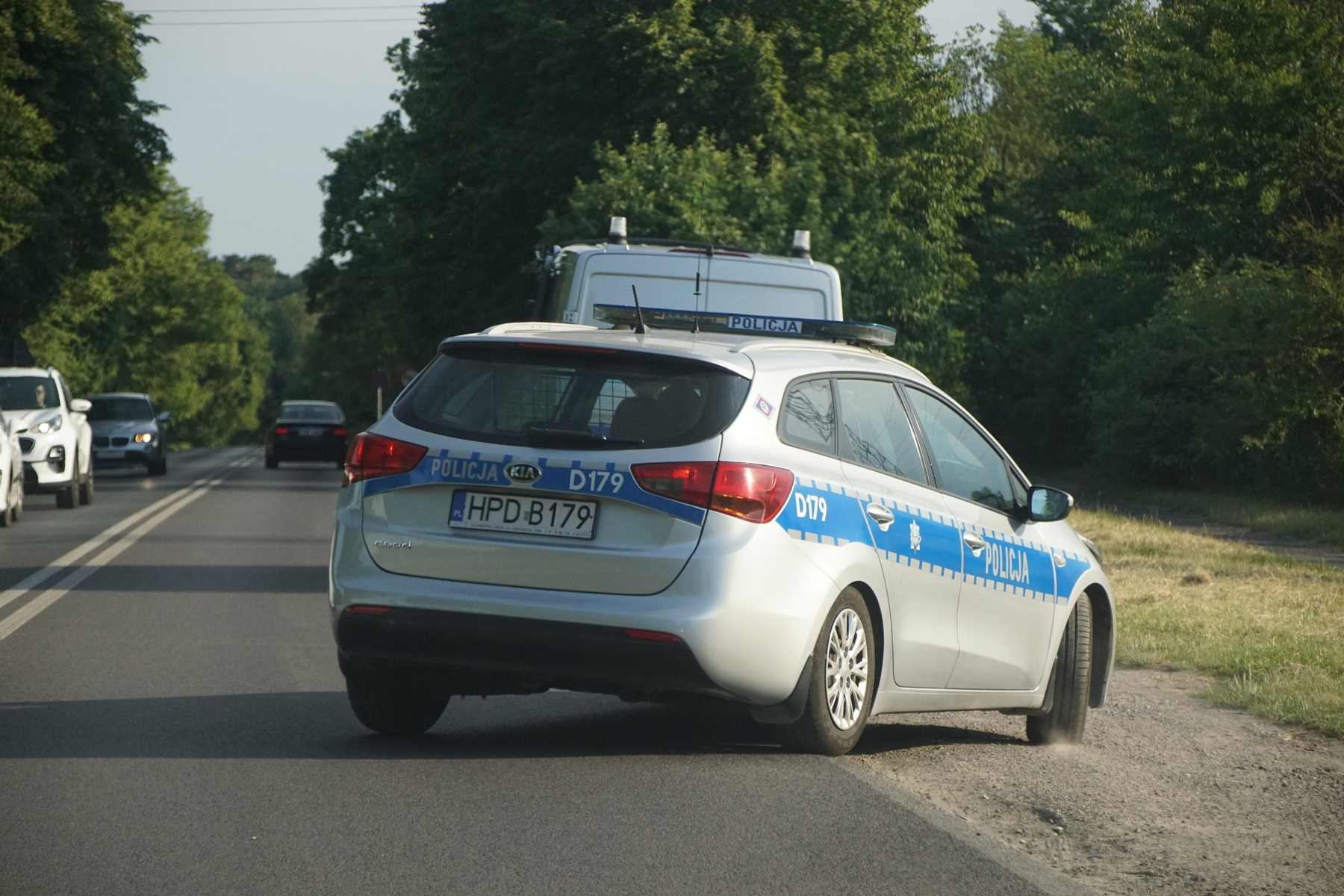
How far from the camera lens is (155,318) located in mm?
79500

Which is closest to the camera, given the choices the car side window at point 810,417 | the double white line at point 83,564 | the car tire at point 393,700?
the car side window at point 810,417

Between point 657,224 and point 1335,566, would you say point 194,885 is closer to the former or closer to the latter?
point 1335,566

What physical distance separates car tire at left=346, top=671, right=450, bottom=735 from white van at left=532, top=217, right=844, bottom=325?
6.08 meters

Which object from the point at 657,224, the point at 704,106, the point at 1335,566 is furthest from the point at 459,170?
the point at 1335,566

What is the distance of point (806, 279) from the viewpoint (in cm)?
1321

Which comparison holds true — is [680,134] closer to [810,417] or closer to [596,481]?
[810,417]

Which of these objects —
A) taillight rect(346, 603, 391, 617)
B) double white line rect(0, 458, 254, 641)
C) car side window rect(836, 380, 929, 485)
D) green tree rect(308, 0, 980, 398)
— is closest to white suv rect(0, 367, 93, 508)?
double white line rect(0, 458, 254, 641)

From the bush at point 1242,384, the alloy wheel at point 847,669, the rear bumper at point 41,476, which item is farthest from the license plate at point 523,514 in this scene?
the bush at point 1242,384

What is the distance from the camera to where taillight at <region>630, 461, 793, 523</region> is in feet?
20.1

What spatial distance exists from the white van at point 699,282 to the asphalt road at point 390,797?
161 inches

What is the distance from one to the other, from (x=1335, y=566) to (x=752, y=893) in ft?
44.4

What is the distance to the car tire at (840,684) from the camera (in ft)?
21.1

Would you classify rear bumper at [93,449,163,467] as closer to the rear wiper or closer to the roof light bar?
the roof light bar

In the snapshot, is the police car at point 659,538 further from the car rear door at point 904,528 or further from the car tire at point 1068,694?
the car tire at point 1068,694
